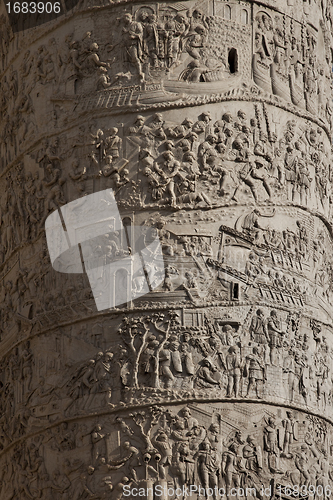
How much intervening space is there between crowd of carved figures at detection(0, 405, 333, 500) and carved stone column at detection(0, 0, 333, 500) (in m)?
0.01

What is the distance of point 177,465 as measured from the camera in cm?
1064

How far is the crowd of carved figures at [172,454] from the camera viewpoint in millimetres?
10641

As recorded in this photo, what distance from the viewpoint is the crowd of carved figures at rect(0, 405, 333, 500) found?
10.6 metres

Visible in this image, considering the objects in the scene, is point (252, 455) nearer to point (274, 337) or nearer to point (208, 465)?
point (208, 465)

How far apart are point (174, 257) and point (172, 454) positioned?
1.55 m

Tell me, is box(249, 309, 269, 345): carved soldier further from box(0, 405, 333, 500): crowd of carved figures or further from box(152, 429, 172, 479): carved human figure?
box(152, 429, 172, 479): carved human figure

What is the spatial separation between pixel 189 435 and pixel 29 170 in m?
2.67

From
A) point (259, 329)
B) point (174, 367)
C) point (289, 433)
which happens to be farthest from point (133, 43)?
point (289, 433)

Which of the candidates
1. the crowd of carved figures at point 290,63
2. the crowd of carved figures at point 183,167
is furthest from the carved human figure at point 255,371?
the crowd of carved figures at point 290,63

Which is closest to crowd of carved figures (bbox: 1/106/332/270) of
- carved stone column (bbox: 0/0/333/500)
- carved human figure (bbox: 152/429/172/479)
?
carved stone column (bbox: 0/0/333/500)

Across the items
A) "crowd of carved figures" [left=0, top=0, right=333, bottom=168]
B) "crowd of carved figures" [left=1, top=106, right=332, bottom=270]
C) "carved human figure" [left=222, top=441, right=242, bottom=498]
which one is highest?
"crowd of carved figures" [left=0, top=0, right=333, bottom=168]

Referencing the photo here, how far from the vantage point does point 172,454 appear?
35.0 feet

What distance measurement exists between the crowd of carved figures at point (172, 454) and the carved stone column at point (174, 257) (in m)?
0.01

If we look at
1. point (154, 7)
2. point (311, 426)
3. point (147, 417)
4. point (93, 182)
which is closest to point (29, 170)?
point (93, 182)
